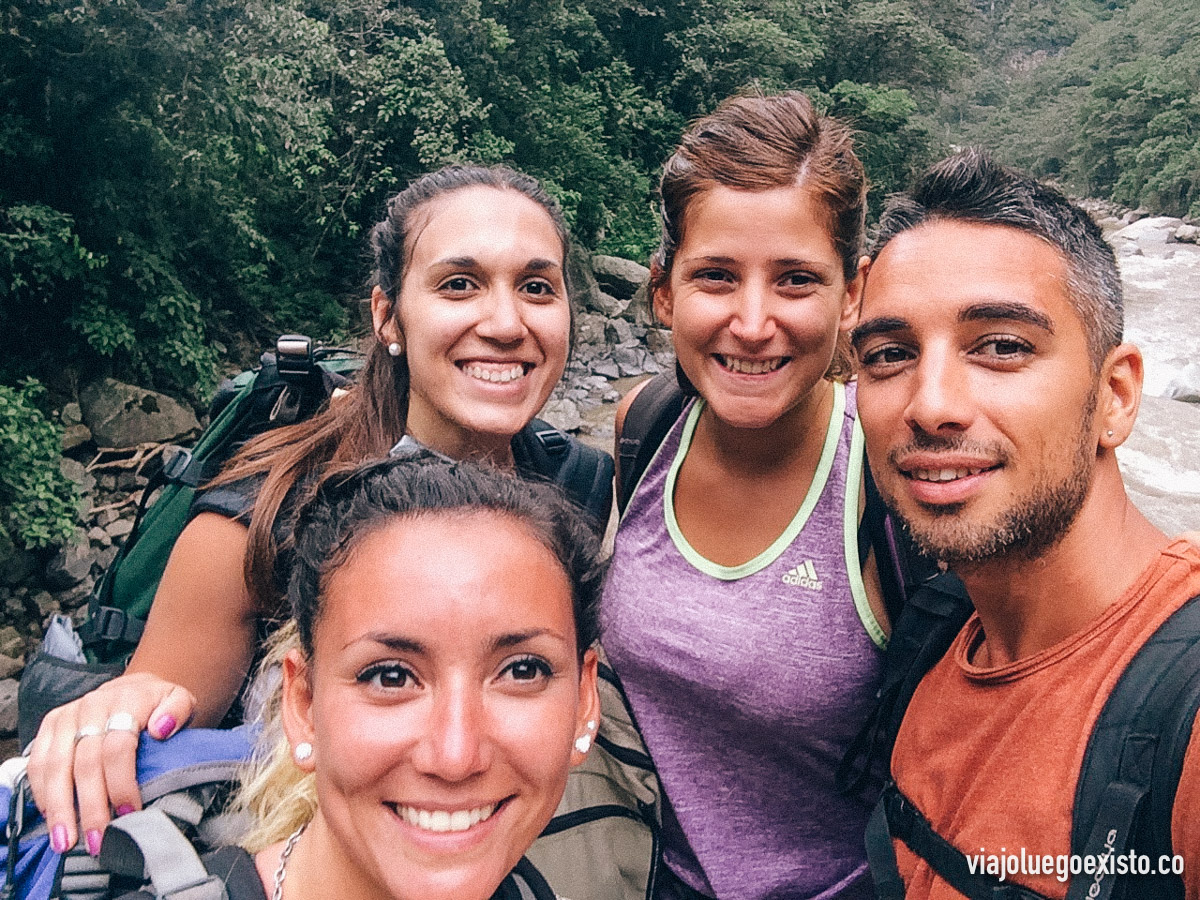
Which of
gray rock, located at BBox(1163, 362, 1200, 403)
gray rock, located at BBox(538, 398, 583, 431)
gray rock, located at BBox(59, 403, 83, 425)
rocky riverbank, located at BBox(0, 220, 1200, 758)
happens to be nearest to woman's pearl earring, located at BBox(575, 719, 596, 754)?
rocky riverbank, located at BBox(0, 220, 1200, 758)

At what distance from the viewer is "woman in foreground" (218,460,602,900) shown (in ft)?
3.79

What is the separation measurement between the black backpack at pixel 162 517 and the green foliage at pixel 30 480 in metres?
5.66

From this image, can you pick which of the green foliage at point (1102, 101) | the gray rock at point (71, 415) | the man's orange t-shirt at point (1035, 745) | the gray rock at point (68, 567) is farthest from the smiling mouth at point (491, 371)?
the green foliage at point (1102, 101)

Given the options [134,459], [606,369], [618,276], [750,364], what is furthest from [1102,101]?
[750,364]

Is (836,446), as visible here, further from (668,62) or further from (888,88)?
(888,88)

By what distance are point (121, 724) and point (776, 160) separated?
5.31 ft

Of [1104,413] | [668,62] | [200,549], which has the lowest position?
[200,549]

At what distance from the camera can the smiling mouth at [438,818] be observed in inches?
45.4

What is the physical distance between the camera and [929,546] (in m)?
1.34

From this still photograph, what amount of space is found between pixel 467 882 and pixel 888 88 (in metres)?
21.7

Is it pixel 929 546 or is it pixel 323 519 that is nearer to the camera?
pixel 929 546

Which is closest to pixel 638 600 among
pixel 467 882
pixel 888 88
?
pixel 467 882

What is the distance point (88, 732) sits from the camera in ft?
4.41

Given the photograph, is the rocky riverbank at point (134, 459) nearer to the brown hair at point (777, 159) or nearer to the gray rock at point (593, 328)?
the gray rock at point (593, 328)
